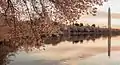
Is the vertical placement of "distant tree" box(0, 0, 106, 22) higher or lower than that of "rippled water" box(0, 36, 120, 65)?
higher

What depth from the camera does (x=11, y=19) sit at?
48.9ft

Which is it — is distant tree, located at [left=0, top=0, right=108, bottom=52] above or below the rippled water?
above

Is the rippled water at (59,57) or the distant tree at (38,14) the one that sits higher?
the distant tree at (38,14)

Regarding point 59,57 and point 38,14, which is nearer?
point 38,14

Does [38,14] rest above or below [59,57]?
above

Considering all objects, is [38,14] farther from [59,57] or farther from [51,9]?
[59,57]

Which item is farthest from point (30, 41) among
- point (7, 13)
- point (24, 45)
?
point (7, 13)

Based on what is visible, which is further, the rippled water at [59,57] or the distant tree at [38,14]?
the rippled water at [59,57]

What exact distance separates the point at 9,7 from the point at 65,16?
252 centimetres

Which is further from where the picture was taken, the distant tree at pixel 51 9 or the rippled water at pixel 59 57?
the rippled water at pixel 59 57

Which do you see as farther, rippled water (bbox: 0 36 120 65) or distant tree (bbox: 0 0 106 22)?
rippled water (bbox: 0 36 120 65)

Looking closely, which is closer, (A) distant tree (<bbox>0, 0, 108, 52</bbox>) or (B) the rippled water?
(A) distant tree (<bbox>0, 0, 108, 52</bbox>)

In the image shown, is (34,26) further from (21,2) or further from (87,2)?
(87,2)

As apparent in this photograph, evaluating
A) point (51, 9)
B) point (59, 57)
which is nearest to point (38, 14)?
point (51, 9)
